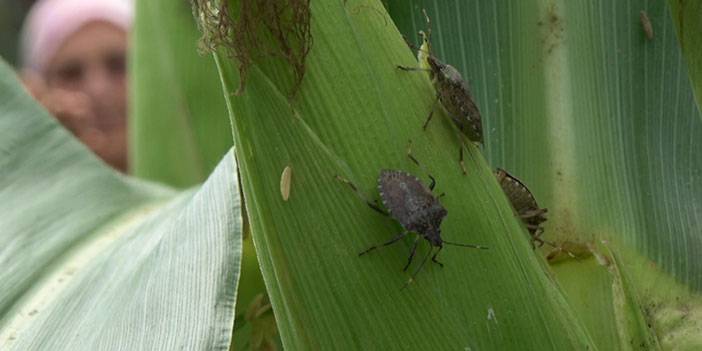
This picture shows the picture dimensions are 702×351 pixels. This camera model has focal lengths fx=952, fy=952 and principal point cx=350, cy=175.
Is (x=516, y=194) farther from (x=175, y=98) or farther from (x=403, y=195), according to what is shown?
(x=175, y=98)

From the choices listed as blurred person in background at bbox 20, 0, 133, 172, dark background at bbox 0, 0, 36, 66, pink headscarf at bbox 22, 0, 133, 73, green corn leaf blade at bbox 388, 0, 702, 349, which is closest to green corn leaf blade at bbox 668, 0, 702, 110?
green corn leaf blade at bbox 388, 0, 702, 349

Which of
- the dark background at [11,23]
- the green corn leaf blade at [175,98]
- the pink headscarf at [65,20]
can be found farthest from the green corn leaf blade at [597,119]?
the dark background at [11,23]

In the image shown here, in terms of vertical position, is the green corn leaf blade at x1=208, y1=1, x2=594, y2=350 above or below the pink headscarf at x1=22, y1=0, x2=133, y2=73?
above

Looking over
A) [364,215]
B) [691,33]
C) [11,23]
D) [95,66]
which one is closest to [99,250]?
[364,215]

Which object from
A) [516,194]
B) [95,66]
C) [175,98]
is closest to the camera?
[516,194]

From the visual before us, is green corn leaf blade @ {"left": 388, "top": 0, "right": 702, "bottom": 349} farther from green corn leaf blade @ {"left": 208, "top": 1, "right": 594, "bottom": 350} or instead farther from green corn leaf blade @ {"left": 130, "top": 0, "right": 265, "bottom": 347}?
green corn leaf blade @ {"left": 130, "top": 0, "right": 265, "bottom": 347}

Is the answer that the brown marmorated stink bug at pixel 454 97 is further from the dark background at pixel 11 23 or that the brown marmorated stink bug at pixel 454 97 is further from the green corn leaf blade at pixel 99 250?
the dark background at pixel 11 23
